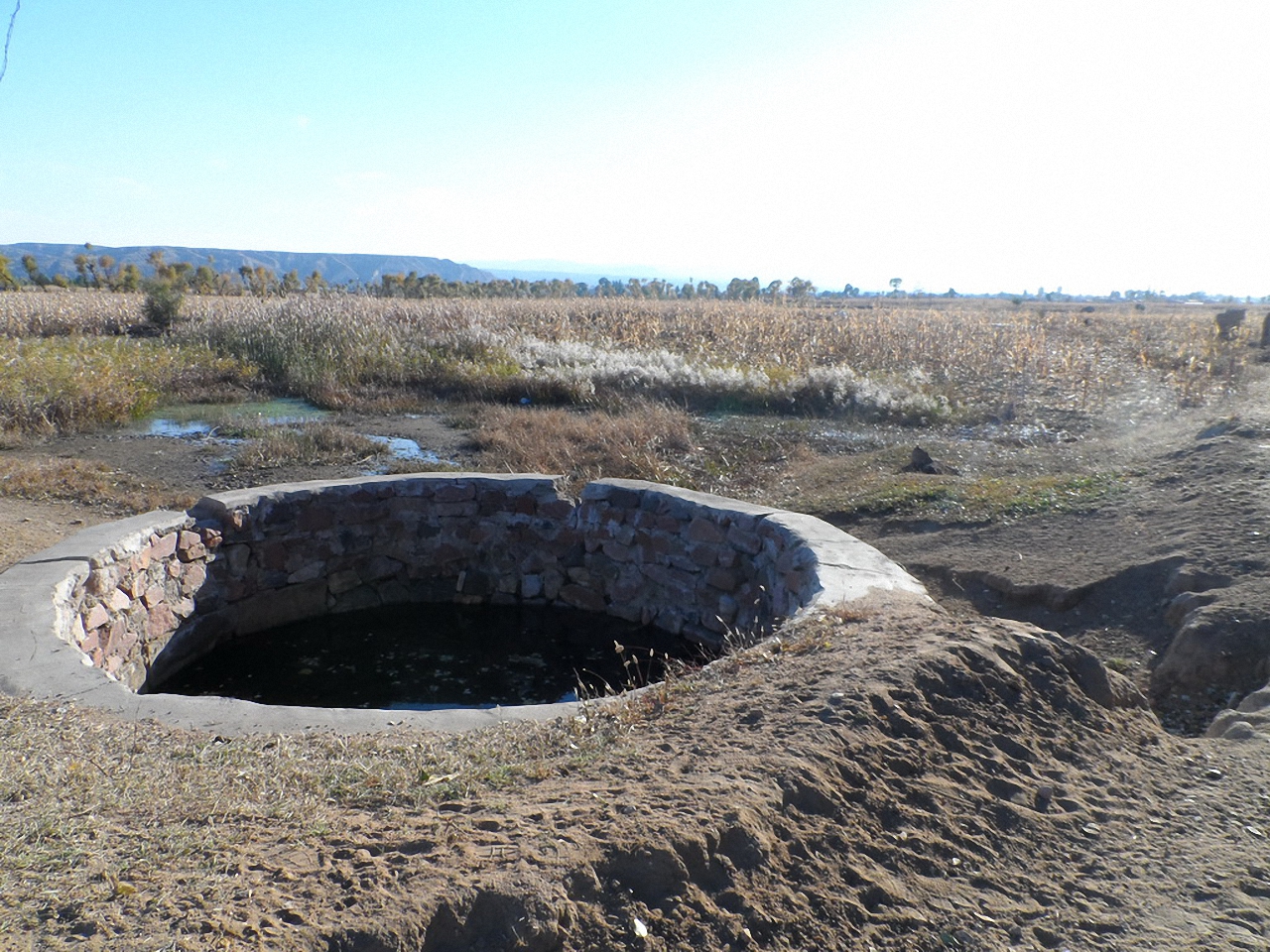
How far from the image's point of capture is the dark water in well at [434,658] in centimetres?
543

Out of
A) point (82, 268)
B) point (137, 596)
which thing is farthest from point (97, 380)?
point (82, 268)

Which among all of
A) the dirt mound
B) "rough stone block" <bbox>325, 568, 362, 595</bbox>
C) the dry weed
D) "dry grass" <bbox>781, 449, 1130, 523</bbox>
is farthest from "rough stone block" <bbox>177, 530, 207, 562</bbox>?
"dry grass" <bbox>781, 449, 1130, 523</bbox>

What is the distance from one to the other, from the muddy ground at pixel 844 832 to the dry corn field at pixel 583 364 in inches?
308

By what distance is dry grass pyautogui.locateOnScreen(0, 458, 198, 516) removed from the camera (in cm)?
714

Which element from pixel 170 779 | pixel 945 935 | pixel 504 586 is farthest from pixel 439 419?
pixel 945 935

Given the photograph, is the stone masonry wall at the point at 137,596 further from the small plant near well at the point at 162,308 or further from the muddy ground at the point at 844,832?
the small plant near well at the point at 162,308

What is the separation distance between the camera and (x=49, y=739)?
2777 mm

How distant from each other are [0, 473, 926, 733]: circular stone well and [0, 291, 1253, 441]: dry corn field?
190 inches

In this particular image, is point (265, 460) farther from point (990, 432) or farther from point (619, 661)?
point (990, 432)

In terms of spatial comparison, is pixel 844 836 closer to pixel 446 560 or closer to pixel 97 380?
pixel 446 560

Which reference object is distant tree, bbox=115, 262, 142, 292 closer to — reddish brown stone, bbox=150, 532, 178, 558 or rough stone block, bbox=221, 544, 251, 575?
rough stone block, bbox=221, 544, 251, 575

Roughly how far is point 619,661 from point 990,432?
582 centimetres

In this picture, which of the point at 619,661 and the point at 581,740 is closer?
the point at 581,740

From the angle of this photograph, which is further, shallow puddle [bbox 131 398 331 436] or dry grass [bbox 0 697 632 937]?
shallow puddle [bbox 131 398 331 436]
